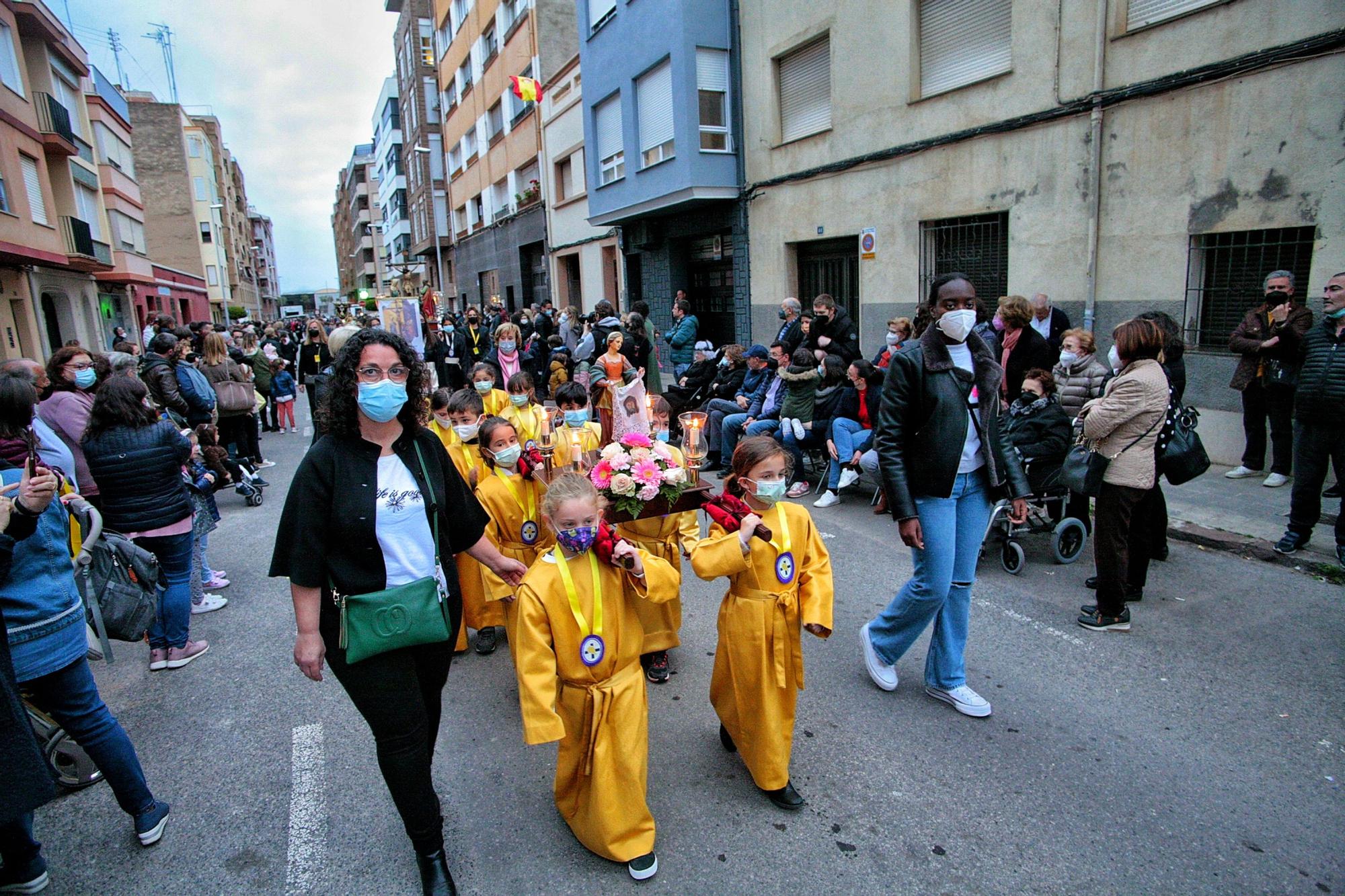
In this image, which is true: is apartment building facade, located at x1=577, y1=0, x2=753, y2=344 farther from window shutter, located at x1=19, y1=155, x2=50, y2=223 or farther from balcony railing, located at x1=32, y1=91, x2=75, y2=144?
balcony railing, located at x1=32, y1=91, x2=75, y2=144

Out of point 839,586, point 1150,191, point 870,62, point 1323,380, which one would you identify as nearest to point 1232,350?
point 1150,191

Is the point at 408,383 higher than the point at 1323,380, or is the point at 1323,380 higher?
the point at 408,383

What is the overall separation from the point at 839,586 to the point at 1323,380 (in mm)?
3570

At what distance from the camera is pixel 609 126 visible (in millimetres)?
17797

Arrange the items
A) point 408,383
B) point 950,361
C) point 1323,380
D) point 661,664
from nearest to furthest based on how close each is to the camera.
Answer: point 408,383 → point 950,361 → point 661,664 → point 1323,380

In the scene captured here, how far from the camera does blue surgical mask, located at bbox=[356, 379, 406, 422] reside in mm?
2428

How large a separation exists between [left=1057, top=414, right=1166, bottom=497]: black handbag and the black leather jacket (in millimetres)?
Answer: 1264

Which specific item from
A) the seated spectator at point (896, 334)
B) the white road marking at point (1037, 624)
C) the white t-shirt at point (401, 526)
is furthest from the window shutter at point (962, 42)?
the white t-shirt at point (401, 526)

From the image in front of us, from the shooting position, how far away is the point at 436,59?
35.8m

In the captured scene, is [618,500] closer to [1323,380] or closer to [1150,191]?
[1323,380]

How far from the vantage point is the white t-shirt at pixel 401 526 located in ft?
8.04

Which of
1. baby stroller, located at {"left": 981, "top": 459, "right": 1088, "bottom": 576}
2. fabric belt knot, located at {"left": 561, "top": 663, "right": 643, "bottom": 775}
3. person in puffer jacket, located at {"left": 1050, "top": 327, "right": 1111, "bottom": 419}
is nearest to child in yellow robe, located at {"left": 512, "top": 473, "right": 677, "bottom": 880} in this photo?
fabric belt knot, located at {"left": 561, "top": 663, "right": 643, "bottom": 775}

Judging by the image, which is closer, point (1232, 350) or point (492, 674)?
point (492, 674)

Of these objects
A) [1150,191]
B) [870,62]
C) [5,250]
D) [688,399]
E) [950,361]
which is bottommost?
[688,399]
